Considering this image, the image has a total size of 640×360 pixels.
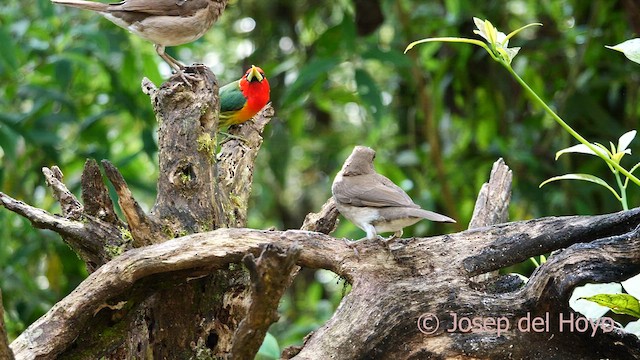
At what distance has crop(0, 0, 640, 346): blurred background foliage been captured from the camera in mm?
5355

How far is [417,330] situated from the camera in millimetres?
2580

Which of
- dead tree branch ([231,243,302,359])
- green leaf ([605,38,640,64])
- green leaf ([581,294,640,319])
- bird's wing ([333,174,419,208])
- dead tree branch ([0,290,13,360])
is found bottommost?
dead tree branch ([0,290,13,360])

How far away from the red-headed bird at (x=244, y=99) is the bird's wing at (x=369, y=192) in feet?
2.99

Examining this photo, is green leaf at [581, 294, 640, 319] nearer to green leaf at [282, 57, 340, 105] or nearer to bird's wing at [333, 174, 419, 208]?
bird's wing at [333, 174, 419, 208]

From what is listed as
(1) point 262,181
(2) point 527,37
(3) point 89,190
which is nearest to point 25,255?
(1) point 262,181

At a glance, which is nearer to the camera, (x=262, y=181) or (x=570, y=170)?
(x=570, y=170)

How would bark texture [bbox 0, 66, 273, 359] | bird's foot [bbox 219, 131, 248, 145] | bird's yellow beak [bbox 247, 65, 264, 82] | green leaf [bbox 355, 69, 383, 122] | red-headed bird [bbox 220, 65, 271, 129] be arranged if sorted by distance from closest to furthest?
bark texture [bbox 0, 66, 273, 359], bird's foot [bbox 219, 131, 248, 145], red-headed bird [bbox 220, 65, 271, 129], bird's yellow beak [bbox 247, 65, 264, 82], green leaf [bbox 355, 69, 383, 122]

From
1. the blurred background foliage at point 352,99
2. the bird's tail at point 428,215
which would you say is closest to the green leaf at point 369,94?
the blurred background foliage at point 352,99

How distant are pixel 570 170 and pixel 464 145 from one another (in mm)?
787

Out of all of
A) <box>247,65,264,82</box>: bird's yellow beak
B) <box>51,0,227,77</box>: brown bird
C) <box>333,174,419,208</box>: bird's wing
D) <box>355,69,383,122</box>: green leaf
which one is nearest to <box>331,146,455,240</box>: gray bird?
<box>333,174,419,208</box>: bird's wing

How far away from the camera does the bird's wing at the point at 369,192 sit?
2.89 metres

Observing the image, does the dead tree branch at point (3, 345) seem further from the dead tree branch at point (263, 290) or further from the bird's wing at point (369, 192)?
the bird's wing at point (369, 192)

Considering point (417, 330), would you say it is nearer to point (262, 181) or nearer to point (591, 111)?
point (591, 111)

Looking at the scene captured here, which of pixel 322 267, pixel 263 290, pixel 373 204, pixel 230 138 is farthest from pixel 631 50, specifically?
pixel 230 138
